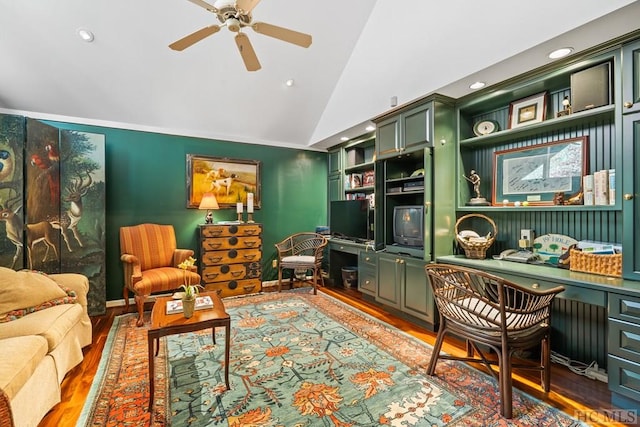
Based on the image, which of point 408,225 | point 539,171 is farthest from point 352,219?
point 539,171

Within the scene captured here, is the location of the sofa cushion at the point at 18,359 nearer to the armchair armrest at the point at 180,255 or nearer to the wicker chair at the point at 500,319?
the armchair armrest at the point at 180,255

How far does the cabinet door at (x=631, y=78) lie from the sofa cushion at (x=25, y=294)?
4.31 metres

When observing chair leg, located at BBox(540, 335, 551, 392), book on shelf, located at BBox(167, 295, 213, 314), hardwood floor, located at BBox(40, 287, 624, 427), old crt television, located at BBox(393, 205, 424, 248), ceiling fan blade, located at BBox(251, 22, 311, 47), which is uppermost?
ceiling fan blade, located at BBox(251, 22, 311, 47)

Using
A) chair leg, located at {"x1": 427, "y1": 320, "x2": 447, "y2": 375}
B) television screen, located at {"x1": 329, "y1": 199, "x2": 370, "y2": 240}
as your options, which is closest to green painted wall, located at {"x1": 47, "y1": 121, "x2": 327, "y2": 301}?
television screen, located at {"x1": 329, "y1": 199, "x2": 370, "y2": 240}

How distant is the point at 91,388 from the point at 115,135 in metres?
3.16

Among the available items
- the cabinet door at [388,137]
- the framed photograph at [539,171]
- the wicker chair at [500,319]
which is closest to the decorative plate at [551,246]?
the framed photograph at [539,171]

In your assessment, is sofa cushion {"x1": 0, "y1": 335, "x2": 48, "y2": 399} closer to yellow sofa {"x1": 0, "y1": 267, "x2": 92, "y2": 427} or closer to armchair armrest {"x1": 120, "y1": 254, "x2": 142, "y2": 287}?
yellow sofa {"x1": 0, "y1": 267, "x2": 92, "y2": 427}

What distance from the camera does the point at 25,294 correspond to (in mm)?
2088

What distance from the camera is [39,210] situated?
2.97 meters

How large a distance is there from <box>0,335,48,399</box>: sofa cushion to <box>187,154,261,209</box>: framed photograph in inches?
109

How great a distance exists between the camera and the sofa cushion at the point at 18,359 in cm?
139

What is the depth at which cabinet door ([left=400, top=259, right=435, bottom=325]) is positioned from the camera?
2.99 m

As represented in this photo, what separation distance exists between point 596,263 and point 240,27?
305cm

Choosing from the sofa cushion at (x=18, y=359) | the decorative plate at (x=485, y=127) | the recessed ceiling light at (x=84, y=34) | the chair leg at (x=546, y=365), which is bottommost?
the chair leg at (x=546, y=365)
